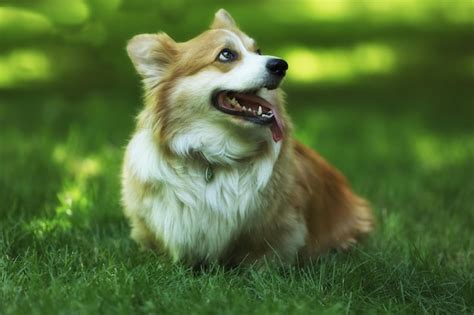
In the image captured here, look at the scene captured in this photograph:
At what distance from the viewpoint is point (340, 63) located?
10.6 meters

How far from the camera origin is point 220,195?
4121 millimetres

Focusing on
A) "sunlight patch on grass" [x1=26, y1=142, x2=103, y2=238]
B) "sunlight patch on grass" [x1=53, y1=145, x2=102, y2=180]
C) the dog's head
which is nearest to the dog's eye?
the dog's head

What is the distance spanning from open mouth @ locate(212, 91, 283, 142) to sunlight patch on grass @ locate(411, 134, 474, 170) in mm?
3488

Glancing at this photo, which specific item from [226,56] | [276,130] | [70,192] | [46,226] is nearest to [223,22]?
[226,56]

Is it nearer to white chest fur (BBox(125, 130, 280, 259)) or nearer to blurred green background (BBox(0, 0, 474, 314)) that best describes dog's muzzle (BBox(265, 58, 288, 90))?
white chest fur (BBox(125, 130, 280, 259))

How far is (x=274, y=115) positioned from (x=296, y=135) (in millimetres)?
3380

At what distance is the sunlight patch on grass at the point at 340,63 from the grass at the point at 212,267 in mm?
1690

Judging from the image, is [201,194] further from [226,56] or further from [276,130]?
[226,56]

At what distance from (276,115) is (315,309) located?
111 centimetres

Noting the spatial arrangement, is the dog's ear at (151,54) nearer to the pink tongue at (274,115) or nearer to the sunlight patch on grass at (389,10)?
the pink tongue at (274,115)

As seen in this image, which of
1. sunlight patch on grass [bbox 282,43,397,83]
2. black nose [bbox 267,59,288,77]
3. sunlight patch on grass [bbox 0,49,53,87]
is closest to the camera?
black nose [bbox 267,59,288,77]

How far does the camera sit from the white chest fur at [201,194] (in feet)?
13.5

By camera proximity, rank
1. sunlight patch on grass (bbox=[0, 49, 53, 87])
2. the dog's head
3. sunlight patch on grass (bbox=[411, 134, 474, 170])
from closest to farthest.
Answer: the dog's head < sunlight patch on grass (bbox=[411, 134, 474, 170]) < sunlight patch on grass (bbox=[0, 49, 53, 87])

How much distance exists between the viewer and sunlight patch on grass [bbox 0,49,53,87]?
7566 mm
